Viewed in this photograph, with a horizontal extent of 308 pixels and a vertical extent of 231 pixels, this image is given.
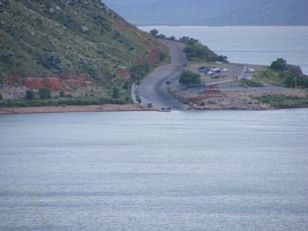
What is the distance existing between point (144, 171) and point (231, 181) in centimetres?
380

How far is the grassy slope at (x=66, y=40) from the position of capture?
8338 centimetres

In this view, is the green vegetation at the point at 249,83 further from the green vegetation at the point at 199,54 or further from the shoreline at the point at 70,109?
the green vegetation at the point at 199,54

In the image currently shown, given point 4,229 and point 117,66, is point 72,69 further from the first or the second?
point 4,229

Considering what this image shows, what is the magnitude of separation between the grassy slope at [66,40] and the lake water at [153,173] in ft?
35.2

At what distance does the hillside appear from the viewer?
81.3 metres

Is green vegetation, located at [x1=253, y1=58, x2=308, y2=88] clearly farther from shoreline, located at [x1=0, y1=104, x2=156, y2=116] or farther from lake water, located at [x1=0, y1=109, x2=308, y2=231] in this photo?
lake water, located at [x1=0, y1=109, x2=308, y2=231]

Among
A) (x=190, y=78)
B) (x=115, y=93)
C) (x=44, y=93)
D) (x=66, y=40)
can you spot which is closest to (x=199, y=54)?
(x=66, y=40)

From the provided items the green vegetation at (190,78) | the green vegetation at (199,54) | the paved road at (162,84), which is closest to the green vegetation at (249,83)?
the green vegetation at (190,78)

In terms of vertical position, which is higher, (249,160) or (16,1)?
(16,1)

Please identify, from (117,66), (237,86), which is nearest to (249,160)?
(237,86)

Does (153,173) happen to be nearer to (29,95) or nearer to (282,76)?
(29,95)

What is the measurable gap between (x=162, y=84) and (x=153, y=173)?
3444cm

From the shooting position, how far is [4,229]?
4072cm

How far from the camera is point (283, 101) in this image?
264ft
